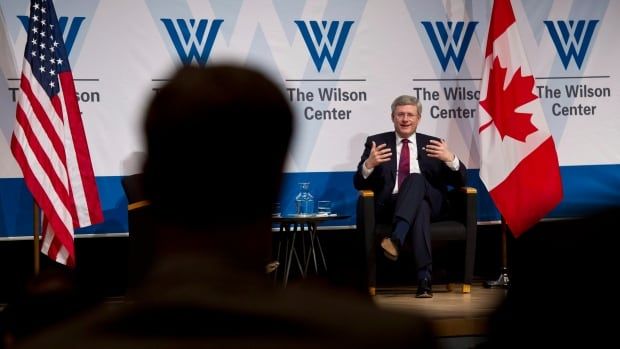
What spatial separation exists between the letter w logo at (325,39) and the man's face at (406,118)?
73 centimetres

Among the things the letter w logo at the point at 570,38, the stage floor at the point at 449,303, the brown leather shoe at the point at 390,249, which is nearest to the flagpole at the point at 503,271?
the stage floor at the point at 449,303

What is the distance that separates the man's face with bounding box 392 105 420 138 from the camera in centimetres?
587

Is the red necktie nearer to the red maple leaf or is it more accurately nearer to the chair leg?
the red maple leaf

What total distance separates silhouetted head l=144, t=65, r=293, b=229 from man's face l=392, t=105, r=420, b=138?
201 inches

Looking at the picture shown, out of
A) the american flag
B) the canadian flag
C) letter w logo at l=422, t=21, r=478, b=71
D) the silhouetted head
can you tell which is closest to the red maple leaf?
the canadian flag

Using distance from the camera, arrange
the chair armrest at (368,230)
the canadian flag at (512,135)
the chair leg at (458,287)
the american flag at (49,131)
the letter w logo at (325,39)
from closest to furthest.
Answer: the american flag at (49,131), the chair armrest at (368,230), the chair leg at (458,287), the canadian flag at (512,135), the letter w logo at (325,39)

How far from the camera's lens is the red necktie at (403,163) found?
587cm

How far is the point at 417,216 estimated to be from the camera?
565 cm

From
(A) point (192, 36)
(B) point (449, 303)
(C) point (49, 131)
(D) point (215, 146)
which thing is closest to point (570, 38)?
(B) point (449, 303)

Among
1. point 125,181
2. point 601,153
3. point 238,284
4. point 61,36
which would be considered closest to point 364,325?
point 238,284

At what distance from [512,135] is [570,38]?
43.1 inches

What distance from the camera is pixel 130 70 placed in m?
6.05

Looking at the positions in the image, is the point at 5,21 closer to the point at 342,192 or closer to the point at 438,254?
the point at 342,192

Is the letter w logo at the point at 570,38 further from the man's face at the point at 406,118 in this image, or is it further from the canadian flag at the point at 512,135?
the man's face at the point at 406,118
